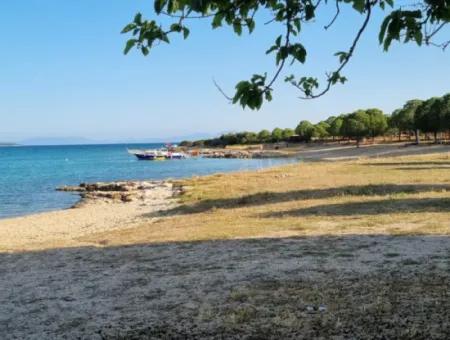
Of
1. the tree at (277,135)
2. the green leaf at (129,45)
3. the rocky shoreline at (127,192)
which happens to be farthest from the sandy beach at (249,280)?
the tree at (277,135)

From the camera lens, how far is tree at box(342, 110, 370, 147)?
358 ft

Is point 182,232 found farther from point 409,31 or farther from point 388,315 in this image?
point 409,31

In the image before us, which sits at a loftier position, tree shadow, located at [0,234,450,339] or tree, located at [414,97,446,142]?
tree, located at [414,97,446,142]

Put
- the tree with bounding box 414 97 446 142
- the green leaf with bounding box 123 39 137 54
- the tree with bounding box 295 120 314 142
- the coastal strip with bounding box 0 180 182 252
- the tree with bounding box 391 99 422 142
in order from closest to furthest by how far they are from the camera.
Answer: the green leaf with bounding box 123 39 137 54, the coastal strip with bounding box 0 180 182 252, the tree with bounding box 414 97 446 142, the tree with bounding box 391 99 422 142, the tree with bounding box 295 120 314 142

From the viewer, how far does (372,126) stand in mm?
109438

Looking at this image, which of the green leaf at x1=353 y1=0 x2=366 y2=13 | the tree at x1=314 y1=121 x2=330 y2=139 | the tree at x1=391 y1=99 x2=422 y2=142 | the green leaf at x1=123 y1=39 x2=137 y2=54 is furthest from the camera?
the tree at x1=314 y1=121 x2=330 y2=139

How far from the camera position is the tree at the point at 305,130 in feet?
491

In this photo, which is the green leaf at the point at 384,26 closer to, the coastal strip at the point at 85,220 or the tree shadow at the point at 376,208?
the coastal strip at the point at 85,220

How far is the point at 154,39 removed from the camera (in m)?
3.74

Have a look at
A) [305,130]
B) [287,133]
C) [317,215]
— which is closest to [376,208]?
[317,215]

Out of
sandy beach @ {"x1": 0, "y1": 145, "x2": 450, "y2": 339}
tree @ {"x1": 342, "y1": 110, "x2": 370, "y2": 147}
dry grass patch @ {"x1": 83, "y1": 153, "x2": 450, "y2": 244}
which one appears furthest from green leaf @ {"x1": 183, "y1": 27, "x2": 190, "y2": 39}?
tree @ {"x1": 342, "y1": 110, "x2": 370, "y2": 147}

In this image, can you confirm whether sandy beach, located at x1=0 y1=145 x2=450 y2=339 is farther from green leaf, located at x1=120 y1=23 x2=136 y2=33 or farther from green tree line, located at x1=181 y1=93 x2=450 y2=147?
green tree line, located at x1=181 y1=93 x2=450 y2=147

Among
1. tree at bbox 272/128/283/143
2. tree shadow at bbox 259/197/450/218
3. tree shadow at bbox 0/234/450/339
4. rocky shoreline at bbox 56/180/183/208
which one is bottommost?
rocky shoreline at bbox 56/180/183/208

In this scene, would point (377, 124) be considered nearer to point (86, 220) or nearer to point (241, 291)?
point (86, 220)
